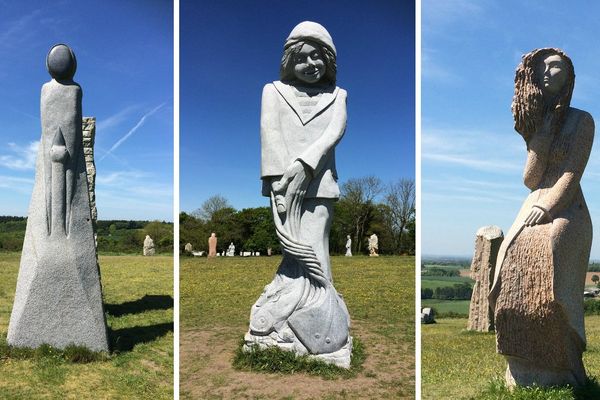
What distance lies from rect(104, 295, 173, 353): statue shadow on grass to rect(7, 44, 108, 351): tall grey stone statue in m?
0.73

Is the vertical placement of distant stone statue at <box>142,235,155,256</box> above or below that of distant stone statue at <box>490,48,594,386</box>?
below

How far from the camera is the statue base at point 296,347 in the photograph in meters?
6.71

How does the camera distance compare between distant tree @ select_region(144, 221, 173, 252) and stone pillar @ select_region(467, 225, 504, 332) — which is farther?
distant tree @ select_region(144, 221, 173, 252)

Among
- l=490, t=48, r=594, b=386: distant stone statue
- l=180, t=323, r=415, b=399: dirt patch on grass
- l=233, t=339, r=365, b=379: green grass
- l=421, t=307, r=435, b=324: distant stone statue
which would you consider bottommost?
l=421, t=307, r=435, b=324: distant stone statue

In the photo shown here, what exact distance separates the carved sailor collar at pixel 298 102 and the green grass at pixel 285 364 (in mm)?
3263

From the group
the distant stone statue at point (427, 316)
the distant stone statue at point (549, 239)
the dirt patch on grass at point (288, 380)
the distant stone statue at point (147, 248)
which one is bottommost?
the distant stone statue at point (427, 316)

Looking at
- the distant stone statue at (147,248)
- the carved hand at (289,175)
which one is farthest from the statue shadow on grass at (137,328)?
the distant stone statue at (147,248)

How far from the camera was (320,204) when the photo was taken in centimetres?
729

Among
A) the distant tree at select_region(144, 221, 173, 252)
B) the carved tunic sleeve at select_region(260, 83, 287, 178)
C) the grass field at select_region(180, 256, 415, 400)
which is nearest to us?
the grass field at select_region(180, 256, 415, 400)

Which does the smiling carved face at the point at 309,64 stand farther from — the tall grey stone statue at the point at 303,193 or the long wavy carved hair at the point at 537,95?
the long wavy carved hair at the point at 537,95

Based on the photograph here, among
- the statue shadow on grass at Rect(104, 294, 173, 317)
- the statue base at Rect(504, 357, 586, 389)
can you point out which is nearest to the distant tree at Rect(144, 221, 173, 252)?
the statue shadow on grass at Rect(104, 294, 173, 317)

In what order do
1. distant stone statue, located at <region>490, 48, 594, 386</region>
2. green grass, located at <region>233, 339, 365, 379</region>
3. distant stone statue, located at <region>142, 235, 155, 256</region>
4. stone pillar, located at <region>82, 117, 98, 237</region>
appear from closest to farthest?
distant stone statue, located at <region>490, 48, 594, 386</region>, green grass, located at <region>233, 339, 365, 379</region>, stone pillar, located at <region>82, 117, 98, 237</region>, distant stone statue, located at <region>142, 235, 155, 256</region>

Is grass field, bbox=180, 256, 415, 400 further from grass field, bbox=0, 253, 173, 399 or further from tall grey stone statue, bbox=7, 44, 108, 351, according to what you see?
tall grey stone statue, bbox=7, 44, 108, 351

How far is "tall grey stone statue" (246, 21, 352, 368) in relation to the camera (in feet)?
22.7
